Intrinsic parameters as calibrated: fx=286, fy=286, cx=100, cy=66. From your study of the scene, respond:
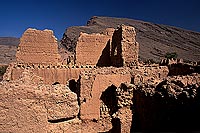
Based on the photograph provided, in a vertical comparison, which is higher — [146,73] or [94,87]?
[146,73]

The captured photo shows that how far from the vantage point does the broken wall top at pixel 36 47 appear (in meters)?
16.7

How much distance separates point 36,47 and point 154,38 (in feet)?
198

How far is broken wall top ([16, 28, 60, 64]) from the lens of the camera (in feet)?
54.6

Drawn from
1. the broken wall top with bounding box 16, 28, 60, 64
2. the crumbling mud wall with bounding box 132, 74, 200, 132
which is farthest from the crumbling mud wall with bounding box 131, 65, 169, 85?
the broken wall top with bounding box 16, 28, 60, 64

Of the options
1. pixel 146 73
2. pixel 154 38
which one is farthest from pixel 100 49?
pixel 154 38

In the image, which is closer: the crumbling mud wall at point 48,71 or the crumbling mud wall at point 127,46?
the crumbling mud wall at point 48,71

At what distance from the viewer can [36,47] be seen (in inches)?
661

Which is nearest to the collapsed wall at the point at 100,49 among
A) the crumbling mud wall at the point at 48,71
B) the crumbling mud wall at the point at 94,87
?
the crumbling mud wall at the point at 48,71

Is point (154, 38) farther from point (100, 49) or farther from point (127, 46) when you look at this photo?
point (127, 46)

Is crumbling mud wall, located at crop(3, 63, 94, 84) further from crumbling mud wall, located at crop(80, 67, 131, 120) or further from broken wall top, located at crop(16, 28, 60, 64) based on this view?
crumbling mud wall, located at crop(80, 67, 131, 120)

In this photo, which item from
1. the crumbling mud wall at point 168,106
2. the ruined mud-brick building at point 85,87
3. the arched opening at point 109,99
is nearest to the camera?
the crumbling mud wall at point 168,106

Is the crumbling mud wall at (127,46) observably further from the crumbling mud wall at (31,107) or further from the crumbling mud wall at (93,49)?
the crumbling mud wall at (31,107)

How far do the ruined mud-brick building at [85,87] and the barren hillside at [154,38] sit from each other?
36.0 metres

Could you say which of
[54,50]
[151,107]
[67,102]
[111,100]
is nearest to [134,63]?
[111,100]
